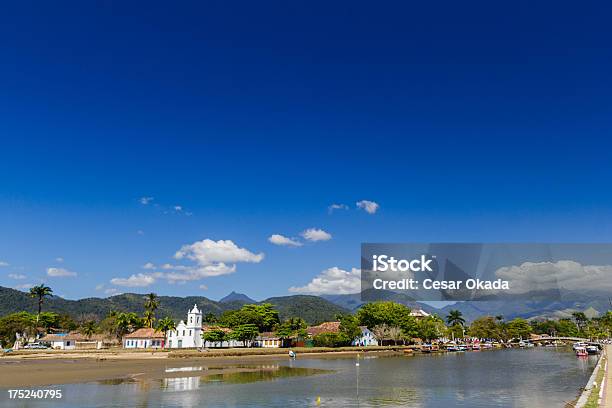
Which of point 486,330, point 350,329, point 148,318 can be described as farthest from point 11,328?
point 486,330

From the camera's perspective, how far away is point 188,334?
107 meters

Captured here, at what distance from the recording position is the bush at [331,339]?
117 m

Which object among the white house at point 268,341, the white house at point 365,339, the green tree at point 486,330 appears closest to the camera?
the white house at point 268,341

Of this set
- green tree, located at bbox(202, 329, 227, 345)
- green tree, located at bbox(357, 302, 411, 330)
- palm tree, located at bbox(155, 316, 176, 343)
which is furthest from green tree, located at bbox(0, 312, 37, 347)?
green tree, located at bbox(357, 302, 411, 330)

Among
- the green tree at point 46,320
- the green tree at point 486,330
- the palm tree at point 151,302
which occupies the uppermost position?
the palm tree at point 151,302

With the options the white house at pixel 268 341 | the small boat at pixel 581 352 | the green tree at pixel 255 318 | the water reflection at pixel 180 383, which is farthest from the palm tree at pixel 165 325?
the small boat at pixel 581 352

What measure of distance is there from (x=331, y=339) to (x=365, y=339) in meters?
15.4

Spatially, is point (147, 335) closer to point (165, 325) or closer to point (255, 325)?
point (165, 325)

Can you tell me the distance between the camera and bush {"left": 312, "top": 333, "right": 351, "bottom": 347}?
11681 cm

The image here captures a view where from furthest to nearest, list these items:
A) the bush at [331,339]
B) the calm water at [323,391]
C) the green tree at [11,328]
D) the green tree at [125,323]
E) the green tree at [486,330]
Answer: the green tree at [486,330] → the green tree at [125,323] → the bush at [331,339] → the green tree at [11,328] → the calm water at [323,391]

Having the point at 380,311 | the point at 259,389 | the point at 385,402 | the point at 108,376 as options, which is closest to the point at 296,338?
the point at 380,311

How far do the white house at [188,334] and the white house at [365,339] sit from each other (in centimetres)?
4113

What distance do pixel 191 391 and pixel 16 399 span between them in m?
12.5

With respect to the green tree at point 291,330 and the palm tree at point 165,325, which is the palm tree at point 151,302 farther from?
the green tree at point 291,330
